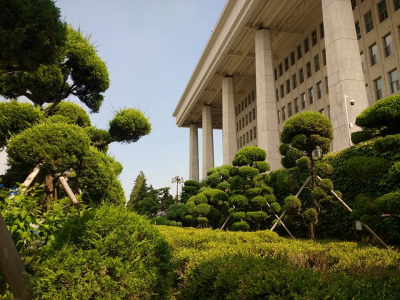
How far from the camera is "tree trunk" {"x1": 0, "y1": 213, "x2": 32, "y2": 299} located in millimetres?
3021

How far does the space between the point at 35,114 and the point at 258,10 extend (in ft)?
59.6

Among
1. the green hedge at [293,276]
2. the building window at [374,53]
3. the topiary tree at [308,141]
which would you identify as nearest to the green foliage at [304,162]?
the topiary tree at [308,141]

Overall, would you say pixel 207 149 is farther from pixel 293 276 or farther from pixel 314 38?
pixel 293 276

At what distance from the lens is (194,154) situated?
4188 cm

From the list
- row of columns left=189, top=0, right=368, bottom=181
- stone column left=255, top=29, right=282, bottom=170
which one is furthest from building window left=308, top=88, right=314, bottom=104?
stone column left=255, top=29, right=282, bottom=170

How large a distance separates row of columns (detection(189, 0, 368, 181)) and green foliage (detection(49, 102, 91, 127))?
11.4 meters

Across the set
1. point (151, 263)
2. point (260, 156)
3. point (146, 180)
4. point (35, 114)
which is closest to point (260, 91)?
point (260, 156)

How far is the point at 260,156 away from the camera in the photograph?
14711 millimetres

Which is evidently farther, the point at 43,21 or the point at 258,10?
the point at 258,10

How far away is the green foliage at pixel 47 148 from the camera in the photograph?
6.61 m

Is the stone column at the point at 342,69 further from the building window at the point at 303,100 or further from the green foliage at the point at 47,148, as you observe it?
the green foliage at the point at 47,148

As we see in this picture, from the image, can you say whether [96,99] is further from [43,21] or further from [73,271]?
[73,271]

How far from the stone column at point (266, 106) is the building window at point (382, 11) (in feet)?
23.7

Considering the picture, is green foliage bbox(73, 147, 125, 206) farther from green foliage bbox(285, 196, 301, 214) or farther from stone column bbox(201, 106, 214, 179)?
stone column bbox(201, 106, 214, 179)
